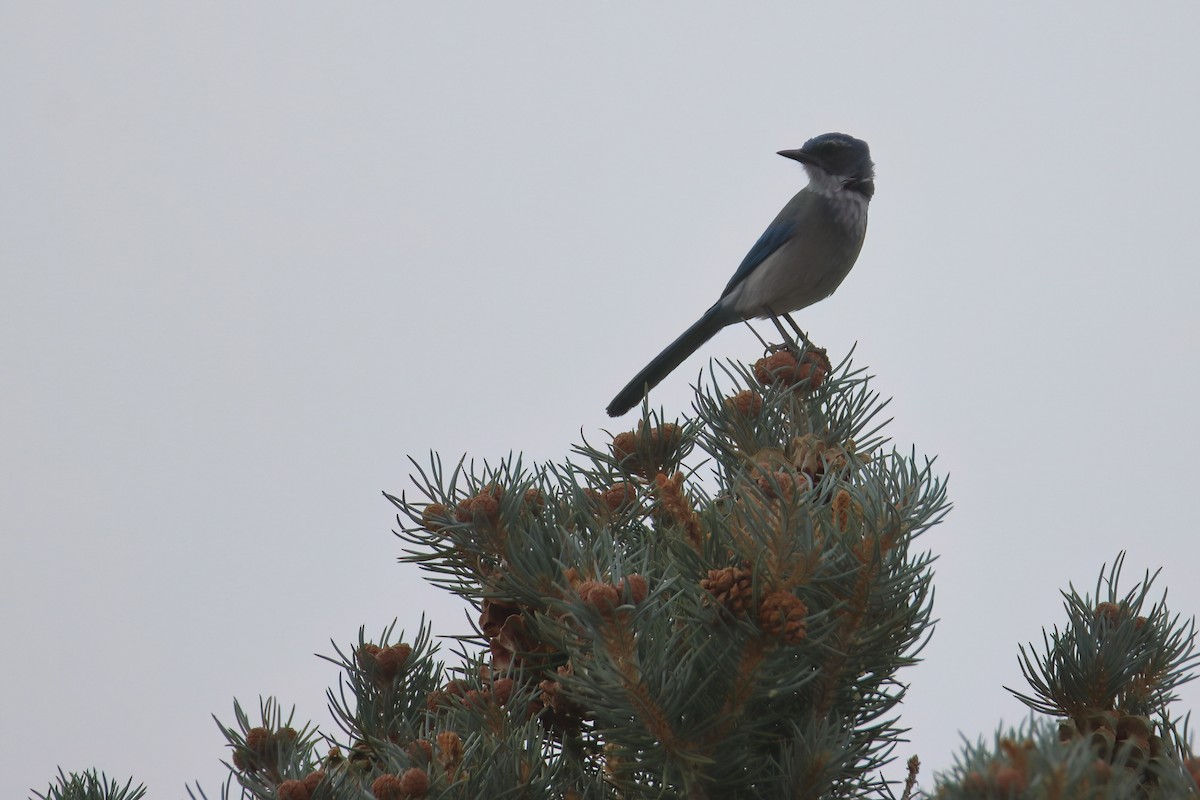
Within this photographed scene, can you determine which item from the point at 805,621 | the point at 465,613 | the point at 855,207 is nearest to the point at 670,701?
the point at 805,621

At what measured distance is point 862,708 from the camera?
1.94 m

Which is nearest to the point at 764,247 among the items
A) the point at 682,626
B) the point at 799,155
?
the point at 799,155

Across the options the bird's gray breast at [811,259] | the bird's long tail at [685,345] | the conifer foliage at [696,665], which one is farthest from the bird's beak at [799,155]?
the conifer foliage at [696,665]

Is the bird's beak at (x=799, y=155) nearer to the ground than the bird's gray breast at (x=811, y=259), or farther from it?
farther from it

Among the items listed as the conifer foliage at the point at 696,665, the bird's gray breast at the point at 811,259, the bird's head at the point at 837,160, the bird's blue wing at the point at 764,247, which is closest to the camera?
the conifer foliage at the point at 696,665

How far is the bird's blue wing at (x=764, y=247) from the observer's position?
23.9ft

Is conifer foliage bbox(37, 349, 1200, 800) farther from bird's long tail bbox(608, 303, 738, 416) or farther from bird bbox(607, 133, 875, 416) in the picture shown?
bird's long tail bbox(608, 303, 738, 416)

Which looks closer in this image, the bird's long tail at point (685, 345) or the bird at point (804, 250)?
the bird at point (804, 250)

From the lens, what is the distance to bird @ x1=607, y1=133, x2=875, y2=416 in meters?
7.04

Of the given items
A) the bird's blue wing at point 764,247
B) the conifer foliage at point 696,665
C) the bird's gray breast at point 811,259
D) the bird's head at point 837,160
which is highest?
the bird's head at point 837,160

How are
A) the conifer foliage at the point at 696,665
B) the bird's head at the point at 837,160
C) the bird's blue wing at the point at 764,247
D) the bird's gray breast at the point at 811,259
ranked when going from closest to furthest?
the conifer foliage at the point at 696,665, the bird's gray breast at the point at 811,259, the bird's blue wing at the point at 764,247, the bird's head at the point at 837,160

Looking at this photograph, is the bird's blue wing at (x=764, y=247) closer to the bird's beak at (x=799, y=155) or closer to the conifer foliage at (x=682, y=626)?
the bird's beak at (x=799, y=155)

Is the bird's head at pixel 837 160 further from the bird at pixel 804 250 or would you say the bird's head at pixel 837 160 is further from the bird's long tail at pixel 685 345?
the bird's long tail at pixel 685 345

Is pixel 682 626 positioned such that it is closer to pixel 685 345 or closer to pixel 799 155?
pixel 685 345
